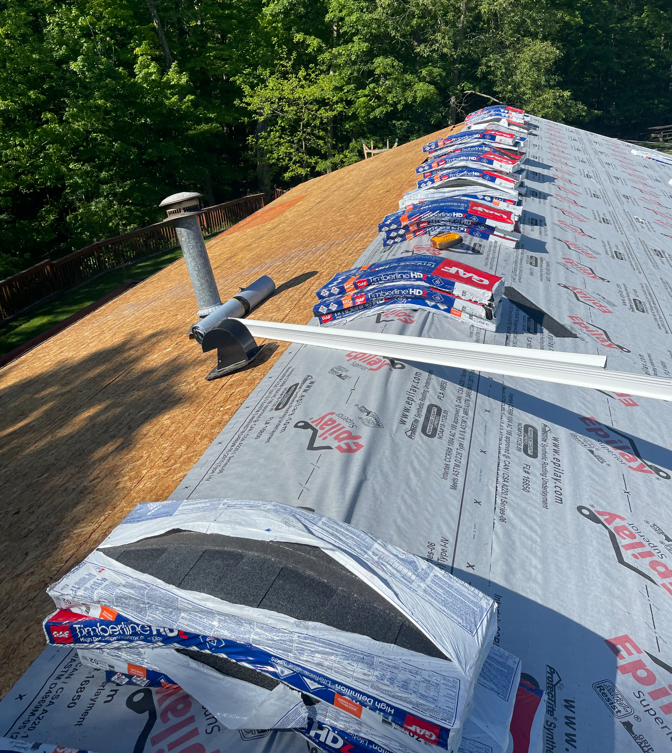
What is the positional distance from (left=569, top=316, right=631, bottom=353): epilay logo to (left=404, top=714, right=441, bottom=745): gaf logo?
5.50m

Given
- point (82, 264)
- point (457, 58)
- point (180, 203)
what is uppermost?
point (457, 58)

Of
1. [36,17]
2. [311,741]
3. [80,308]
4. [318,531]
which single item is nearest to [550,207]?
[318,531]

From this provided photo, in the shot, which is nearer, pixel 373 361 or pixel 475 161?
pixel 373 361

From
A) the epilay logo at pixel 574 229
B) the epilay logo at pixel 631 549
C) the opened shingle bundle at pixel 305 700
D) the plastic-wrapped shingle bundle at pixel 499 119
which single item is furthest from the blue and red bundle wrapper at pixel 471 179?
the opened shingle bundle at pixel 305 700

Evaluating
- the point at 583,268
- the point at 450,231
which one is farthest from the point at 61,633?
the point at 583,268

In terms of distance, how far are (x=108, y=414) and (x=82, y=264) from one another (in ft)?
45.1

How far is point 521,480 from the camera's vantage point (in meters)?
4.50

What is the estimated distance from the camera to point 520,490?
4.40 m

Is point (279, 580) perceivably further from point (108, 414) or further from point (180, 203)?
point (180, 203)

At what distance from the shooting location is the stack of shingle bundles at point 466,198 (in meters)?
8.85

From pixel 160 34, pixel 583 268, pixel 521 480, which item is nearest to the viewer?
pixel 521 480

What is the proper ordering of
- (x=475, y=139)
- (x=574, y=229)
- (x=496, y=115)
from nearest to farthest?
(x=574, y=229), (x=475, y=139), (x=496, y=115)

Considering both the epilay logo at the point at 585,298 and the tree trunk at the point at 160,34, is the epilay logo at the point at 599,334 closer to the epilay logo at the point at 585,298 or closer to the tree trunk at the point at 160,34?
the epilay logo at the point at 585,298

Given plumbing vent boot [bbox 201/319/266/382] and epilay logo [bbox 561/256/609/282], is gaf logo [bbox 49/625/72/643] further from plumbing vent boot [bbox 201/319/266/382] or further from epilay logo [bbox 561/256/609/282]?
epilay logo [bbox 561/256/609/282]
